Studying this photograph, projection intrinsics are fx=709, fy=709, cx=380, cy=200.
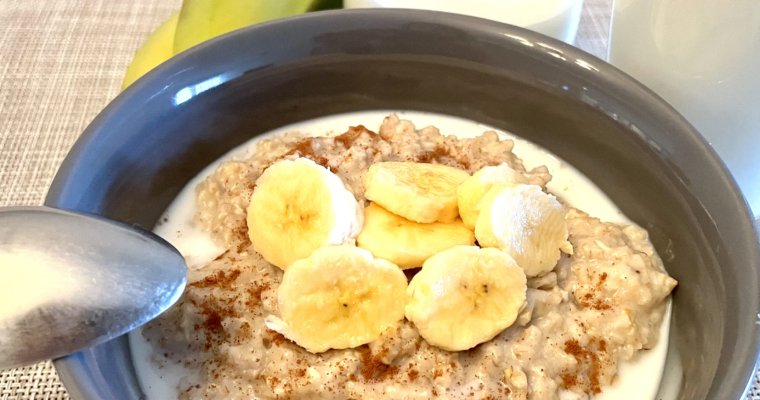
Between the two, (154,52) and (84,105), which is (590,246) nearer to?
(154,52)

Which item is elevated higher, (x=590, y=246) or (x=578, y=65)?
(x=578, y=65)

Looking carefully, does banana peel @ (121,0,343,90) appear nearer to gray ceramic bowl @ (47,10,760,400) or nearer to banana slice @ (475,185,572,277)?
gray ceramic bowl @ (47,10,760,400)

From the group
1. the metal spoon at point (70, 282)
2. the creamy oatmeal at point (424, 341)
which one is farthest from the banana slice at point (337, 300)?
the metal spoon at point (70, 282)

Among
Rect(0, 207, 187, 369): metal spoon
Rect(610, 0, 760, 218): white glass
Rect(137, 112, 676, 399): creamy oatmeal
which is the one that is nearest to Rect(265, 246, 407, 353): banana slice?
Rect(137, 112, 676, 399): creamy oatmeal

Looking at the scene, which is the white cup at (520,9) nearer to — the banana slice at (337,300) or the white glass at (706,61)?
the white glass at (706,61)

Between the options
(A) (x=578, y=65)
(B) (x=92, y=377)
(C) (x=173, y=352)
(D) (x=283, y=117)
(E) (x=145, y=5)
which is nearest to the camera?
(B) (x=92, y=377)

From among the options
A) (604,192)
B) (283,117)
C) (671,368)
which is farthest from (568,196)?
(283,117)
